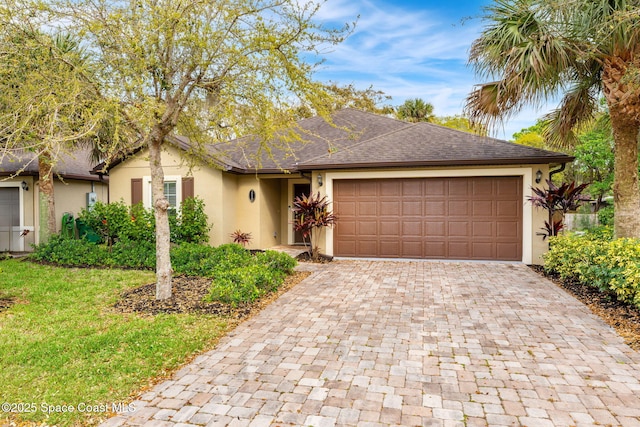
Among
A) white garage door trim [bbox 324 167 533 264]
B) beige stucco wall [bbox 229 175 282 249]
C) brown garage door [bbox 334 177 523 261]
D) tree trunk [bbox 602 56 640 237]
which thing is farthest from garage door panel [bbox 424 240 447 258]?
beige stucco wall [bbox 229 175 282 249]

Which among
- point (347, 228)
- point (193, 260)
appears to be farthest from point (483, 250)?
point (193, 260)

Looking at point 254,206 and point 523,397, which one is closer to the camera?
point 523,397

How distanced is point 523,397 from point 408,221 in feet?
23.4

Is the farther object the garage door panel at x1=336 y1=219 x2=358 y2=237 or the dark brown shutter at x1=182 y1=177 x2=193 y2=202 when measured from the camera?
the dark brown shutter at x1=182 y1=177 x2=193 y2=202

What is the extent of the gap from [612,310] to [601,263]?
88 cm

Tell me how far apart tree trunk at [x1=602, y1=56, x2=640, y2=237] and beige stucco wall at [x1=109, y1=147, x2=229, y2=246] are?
905cm

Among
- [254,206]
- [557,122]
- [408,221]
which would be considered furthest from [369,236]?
[557,122]

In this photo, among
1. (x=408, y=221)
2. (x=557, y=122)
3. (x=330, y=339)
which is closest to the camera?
(x=330, y=339)

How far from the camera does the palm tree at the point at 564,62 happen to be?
6.25 metres

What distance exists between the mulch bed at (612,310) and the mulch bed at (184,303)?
4.75 metres

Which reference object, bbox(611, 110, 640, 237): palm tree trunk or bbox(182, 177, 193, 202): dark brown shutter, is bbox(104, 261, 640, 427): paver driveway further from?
bbox(182, 177, 193, 202): dark brown shutter

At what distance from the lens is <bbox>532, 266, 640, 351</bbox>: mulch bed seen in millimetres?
4637

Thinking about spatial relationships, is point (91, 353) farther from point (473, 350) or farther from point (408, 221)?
point (408, 221)

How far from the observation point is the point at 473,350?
164 inches
